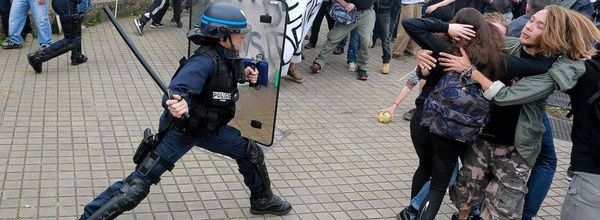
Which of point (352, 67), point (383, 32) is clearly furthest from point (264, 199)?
point (383, 32)

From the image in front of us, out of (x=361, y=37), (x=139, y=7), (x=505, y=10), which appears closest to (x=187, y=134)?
(x=361, y=37)

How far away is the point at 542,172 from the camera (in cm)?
374

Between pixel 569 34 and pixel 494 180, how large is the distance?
99 cm

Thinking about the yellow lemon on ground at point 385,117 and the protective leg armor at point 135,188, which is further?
the yellow lemon on ground at point 385,117

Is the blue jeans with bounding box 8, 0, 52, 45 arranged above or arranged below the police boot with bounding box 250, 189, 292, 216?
below

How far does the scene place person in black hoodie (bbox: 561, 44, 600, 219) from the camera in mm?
2752

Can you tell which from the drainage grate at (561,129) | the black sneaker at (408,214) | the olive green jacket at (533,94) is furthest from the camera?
the drainage grate at (561,129)

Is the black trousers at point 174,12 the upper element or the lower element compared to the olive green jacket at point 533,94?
lower

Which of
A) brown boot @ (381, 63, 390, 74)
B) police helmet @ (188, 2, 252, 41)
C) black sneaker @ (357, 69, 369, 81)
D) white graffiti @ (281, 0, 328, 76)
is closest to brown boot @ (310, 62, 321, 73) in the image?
black sneaker @ (357, 69, 369, 81)

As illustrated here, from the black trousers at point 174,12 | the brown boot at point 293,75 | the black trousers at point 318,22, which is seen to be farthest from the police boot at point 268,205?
the black trousers at point 174,12

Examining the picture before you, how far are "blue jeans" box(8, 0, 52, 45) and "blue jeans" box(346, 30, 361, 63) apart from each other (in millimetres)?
3984

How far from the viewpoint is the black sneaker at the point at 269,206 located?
3973 mm

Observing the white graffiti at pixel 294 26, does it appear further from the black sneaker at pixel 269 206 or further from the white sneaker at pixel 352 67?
the black sneaker at pixel 269 206

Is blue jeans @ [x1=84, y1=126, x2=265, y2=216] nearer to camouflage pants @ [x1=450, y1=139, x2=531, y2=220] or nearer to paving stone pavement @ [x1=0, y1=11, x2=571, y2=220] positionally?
paving stone pavement @ [x1=0, y1=11, x2=571, y2=220]
